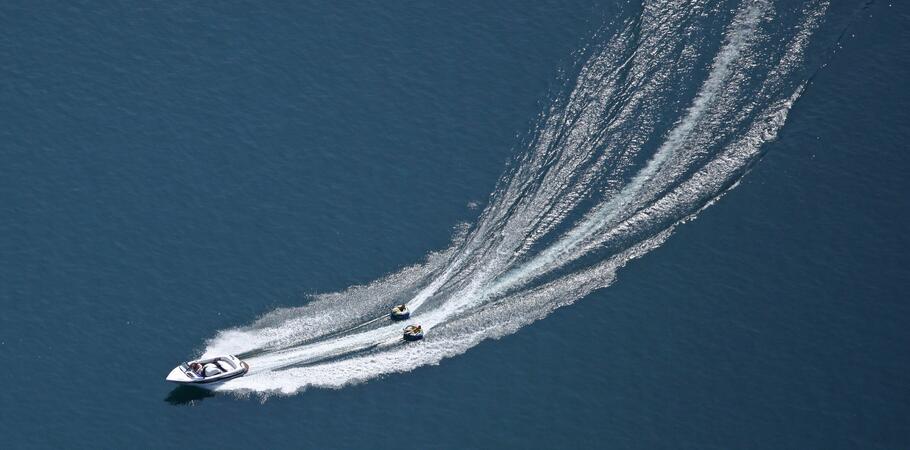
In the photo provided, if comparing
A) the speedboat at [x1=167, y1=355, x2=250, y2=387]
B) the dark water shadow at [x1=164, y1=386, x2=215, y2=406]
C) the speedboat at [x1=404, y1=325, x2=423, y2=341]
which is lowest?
the speedboat at [x1=404, y1=325, x2=423, y2=341]

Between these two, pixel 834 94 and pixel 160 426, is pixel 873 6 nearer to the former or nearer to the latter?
pixel 834 94

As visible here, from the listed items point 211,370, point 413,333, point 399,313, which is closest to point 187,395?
point 211,370

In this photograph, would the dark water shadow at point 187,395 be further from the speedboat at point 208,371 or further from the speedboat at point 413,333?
the speedboat at point 413,333

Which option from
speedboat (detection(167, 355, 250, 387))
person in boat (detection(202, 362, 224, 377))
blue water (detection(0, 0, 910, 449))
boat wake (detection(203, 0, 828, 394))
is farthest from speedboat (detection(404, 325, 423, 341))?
person in boat (detection(202, 362, 224, 377))

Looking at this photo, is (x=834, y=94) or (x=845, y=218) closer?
(x=845, y=218)

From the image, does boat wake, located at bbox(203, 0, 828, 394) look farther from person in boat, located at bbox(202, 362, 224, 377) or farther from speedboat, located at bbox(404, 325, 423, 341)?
person in boat, located at bbox(202, 362, 224, 377)

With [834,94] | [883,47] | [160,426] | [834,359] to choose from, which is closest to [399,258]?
[160,426]

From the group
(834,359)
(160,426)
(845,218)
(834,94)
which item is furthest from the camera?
(834,94)
